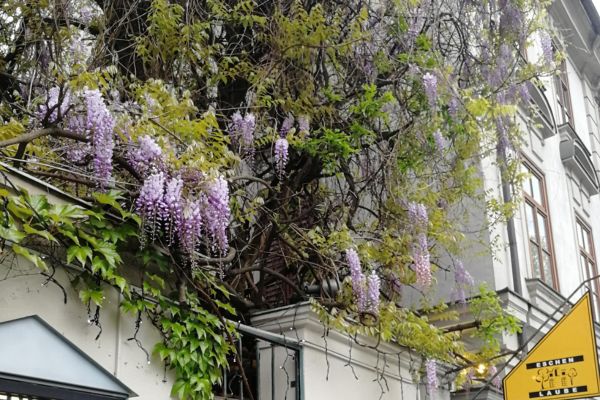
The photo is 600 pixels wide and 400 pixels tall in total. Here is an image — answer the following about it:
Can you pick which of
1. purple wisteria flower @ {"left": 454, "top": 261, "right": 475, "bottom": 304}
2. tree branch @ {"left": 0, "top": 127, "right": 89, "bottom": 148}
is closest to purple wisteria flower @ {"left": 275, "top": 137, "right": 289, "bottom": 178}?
tree branch @ {"left": 0, "top": 127, "right": 89, "bottom": 148}

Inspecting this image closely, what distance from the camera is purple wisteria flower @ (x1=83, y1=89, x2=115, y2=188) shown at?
18.5 ft

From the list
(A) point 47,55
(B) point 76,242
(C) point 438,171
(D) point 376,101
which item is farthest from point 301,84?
(B) point 76,242

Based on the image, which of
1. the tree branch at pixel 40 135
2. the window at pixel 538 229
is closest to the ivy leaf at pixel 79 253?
the tree branch at pixel 40 135

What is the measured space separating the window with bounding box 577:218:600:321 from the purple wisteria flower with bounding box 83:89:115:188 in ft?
39.1

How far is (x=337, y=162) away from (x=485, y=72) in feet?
9.15

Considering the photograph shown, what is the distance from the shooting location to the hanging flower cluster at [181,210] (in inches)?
221

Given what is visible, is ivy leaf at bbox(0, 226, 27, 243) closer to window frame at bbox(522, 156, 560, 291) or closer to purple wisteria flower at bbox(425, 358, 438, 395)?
purple wisteria flower at bbox(425, 358, 438, 395)

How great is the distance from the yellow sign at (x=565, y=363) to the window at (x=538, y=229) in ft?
12.7

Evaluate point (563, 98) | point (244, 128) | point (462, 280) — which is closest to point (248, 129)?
point (244, 128)

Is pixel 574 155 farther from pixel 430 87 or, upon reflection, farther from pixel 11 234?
pixel 11 234

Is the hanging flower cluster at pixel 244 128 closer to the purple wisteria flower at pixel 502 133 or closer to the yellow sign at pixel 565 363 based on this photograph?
the purple wisteria flower at pixel 502 133

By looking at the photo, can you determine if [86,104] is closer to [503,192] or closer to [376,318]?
[376,318]

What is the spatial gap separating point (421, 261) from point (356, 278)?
1.02 meters

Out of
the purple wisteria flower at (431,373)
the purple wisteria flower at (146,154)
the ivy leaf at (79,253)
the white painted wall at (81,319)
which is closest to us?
the white painted wall at (81,319)
